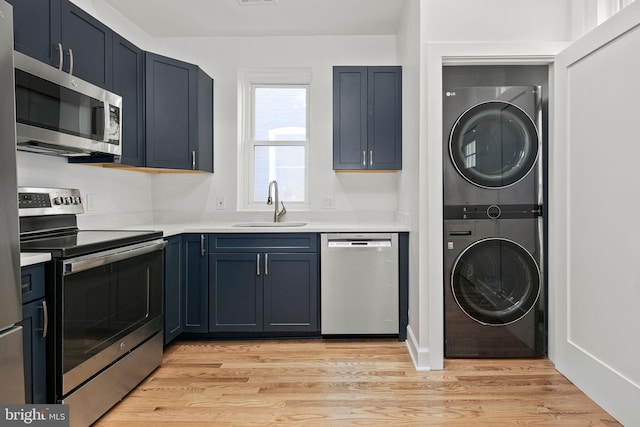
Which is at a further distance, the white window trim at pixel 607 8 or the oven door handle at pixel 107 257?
the white window trim at pixel 607 8

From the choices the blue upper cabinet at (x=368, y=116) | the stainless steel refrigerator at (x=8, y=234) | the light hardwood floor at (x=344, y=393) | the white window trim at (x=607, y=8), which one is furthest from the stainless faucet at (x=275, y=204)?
the white window trim at (x=607, y=8)

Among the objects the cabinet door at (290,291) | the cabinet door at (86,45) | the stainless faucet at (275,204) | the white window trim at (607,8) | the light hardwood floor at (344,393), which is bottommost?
the light hardwood floor at (344,393)

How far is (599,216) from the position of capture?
7.34 feet

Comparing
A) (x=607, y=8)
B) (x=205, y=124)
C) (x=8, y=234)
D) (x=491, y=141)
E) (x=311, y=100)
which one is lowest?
(x=8, y=234)

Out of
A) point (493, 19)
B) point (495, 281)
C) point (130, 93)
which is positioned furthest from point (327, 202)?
point (493, 19)

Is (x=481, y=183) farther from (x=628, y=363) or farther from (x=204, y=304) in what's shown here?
(x=204, y=304)

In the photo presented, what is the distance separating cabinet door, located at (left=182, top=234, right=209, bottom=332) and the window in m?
0.81

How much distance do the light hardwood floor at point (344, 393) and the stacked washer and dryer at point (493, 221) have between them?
221 millimetres

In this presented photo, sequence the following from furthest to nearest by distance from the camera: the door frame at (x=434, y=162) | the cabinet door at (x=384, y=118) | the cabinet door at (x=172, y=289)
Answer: the cabinet door at (x=384, y=118) → the cabinet door at (x=172, y=289) → the door frame at (x=434, y=162)

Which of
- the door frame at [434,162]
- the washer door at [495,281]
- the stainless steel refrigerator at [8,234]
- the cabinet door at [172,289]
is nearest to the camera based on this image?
the stainless steel refrigerator at [8,234]

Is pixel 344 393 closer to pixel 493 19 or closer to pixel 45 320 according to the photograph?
pixel 45 320

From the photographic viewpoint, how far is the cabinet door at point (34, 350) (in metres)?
1.65

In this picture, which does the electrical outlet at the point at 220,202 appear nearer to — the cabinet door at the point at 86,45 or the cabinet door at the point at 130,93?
the cabinet door at the point at 130,93

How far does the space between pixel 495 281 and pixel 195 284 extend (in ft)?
7.09
